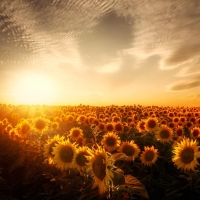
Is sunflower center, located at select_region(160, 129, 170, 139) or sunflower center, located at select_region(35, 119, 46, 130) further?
sunflower center, located at select_region(35, 119, 46, 130)

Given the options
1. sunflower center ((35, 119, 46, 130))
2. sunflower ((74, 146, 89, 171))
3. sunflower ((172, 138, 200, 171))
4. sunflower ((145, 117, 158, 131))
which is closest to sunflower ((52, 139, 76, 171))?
sunflower ((74, 146, 89, 171))

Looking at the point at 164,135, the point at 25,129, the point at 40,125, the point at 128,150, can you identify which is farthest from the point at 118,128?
the point at 128,150

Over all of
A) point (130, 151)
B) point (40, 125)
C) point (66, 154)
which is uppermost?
point (40, 125)

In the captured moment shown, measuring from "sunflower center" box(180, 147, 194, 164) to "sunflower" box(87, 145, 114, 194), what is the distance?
3.12 meters

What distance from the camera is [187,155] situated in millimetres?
6691

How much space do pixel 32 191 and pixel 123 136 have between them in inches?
231

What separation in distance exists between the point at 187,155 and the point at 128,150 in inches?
89.5

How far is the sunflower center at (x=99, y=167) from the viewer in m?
4.16

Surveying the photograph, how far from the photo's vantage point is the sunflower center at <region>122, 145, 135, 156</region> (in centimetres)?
853

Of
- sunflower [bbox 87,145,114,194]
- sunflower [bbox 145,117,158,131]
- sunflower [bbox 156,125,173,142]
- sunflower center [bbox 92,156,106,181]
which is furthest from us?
sunflower [bbox 145,117,158,131]

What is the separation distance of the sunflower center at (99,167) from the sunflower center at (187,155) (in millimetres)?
3196

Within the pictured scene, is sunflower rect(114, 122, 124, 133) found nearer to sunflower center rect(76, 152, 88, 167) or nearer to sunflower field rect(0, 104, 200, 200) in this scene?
sunflower field rect(0, 104, 200, 200)

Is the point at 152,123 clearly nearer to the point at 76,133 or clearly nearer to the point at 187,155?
the point at 76,133

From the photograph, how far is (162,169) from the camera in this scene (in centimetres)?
845
